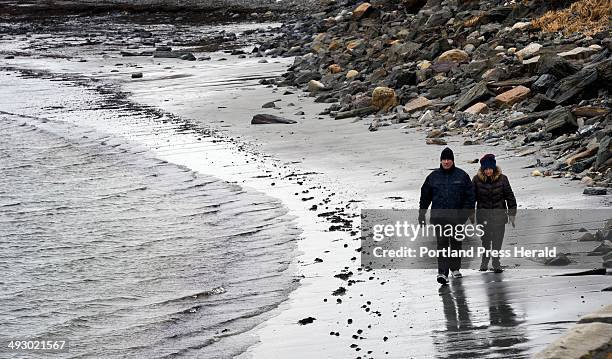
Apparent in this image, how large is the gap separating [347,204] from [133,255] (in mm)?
3219

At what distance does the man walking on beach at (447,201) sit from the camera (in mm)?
10703

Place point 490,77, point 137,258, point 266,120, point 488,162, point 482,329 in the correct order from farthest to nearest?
point 266,120 → point 490,77 → point 137,258 → point 488,162 → point 482,329

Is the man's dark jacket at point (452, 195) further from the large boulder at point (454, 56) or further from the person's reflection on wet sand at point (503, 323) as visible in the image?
the large boulder at point (454, 56)

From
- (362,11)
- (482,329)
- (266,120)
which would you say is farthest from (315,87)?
(482,329)

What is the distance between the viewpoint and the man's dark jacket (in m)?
10.7

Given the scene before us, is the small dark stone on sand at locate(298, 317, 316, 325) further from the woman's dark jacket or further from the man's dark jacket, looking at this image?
the woman's dark jacket

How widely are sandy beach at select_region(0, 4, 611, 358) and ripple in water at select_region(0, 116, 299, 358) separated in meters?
0.49

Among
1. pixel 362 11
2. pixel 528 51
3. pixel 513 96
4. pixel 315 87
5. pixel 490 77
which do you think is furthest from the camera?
pixel 362 11

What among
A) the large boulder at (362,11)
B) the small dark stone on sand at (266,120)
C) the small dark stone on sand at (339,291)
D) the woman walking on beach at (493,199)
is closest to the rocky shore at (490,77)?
the small dark stone on sand at (266,120)

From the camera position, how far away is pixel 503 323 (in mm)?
9422

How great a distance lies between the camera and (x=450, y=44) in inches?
1079

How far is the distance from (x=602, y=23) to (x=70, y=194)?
45.4ft

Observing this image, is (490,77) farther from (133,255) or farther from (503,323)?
(503,323)

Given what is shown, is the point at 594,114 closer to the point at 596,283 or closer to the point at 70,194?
the point at 596,283
